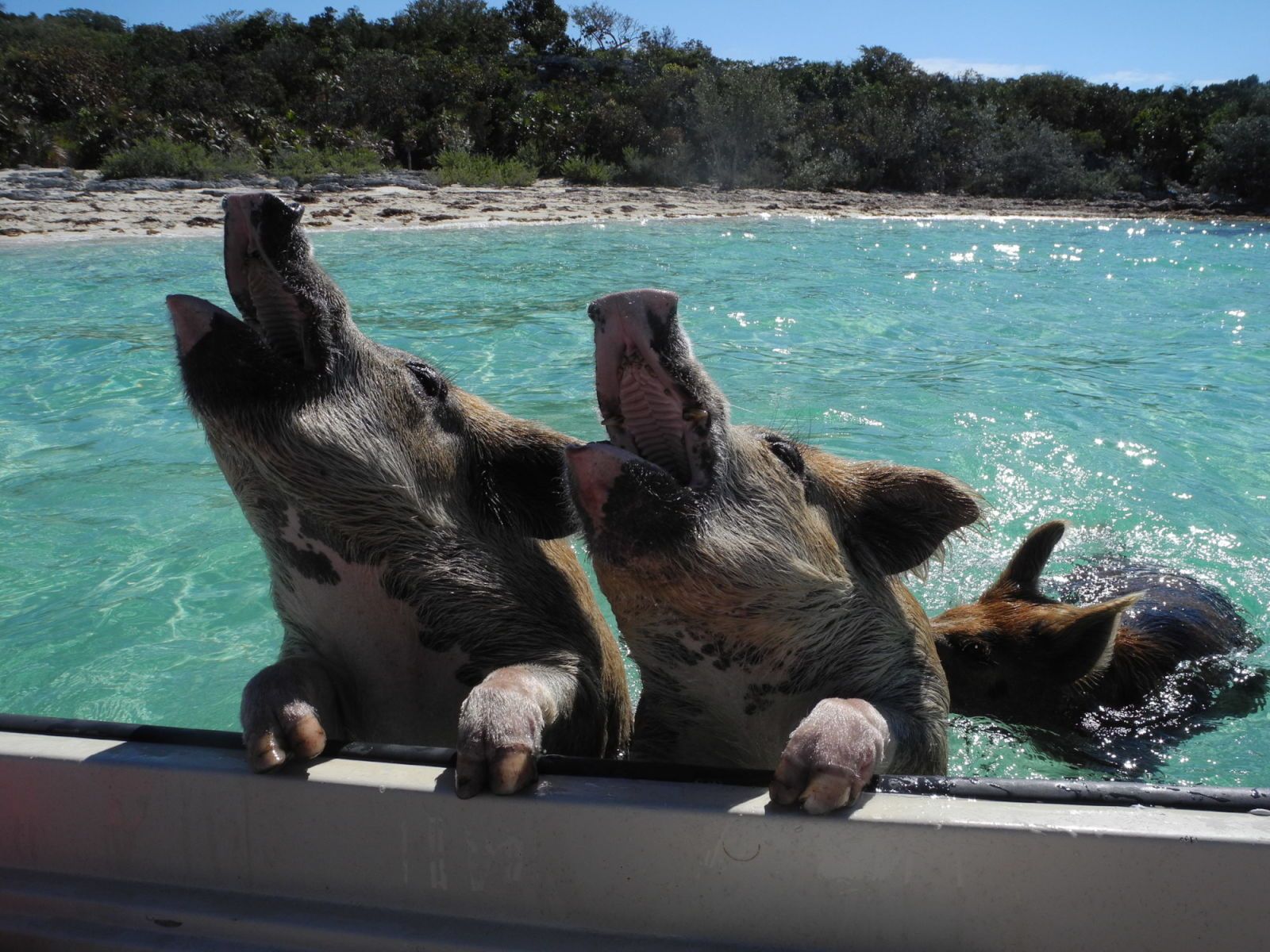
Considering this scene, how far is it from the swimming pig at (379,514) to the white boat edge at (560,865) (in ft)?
1.42

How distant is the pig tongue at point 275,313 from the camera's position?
9.05 ft

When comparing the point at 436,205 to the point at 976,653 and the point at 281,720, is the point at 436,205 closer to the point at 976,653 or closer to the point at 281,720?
the point at 976,653

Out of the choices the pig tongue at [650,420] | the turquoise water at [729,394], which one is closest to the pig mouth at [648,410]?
the pig tongue at [650,420]

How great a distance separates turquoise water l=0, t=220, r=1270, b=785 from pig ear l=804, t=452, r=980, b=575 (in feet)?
2.25

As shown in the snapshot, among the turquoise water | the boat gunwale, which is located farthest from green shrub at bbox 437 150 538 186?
the boat gunwale

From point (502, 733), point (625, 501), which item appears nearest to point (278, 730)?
point (502, 733)

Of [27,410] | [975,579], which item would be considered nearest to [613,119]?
[27,410]

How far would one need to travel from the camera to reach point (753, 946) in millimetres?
1905

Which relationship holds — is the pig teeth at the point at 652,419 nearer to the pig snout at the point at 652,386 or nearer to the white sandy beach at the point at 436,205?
the pig snout at the point at 652,386

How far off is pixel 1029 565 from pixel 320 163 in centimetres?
2625

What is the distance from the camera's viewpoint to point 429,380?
327 cm

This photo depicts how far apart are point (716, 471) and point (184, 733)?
127 centimetres

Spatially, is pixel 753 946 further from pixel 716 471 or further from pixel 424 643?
pixel 424 643

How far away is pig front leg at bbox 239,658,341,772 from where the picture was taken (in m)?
2.08
